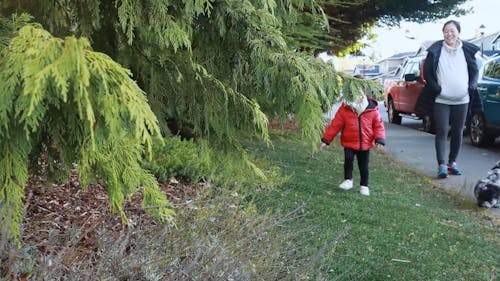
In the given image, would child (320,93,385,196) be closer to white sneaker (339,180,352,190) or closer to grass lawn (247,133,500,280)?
white sneaker (339,180,352,190)

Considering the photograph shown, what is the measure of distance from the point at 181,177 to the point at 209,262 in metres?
3.07

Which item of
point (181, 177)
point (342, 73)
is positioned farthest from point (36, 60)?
point (181, 177)

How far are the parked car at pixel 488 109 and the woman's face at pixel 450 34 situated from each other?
3625mm

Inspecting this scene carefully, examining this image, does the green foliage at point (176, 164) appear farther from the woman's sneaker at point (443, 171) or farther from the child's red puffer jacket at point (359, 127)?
the woman's sneaker at point (443, 171)

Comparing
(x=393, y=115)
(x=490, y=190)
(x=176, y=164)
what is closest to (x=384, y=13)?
(x=393, y=115)

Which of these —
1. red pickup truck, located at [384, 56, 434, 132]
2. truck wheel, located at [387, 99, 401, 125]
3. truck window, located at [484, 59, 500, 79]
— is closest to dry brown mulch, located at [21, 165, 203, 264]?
truck window, located at [484, 59, 500, 79]

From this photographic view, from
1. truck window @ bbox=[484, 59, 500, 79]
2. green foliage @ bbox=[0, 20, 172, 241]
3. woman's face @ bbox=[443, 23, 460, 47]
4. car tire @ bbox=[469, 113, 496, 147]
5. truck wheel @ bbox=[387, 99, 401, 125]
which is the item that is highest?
woman's face @ bbox=[443, 23, 460, 47]

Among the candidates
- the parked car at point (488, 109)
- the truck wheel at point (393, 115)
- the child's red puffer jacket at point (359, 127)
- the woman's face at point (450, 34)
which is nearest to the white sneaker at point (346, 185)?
the child's red puffer jacket at point (359, 127)

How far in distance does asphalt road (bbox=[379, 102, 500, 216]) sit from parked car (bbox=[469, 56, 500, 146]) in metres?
0.23

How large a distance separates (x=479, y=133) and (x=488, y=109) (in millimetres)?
587

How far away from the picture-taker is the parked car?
1054cm

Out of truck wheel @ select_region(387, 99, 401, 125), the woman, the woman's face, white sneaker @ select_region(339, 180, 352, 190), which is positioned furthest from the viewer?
truck wheel @ select_region(387, 99, 401, 125)

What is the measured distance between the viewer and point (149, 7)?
3.05 meters

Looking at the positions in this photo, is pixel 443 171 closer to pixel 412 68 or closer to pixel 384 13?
pixel 384 13
